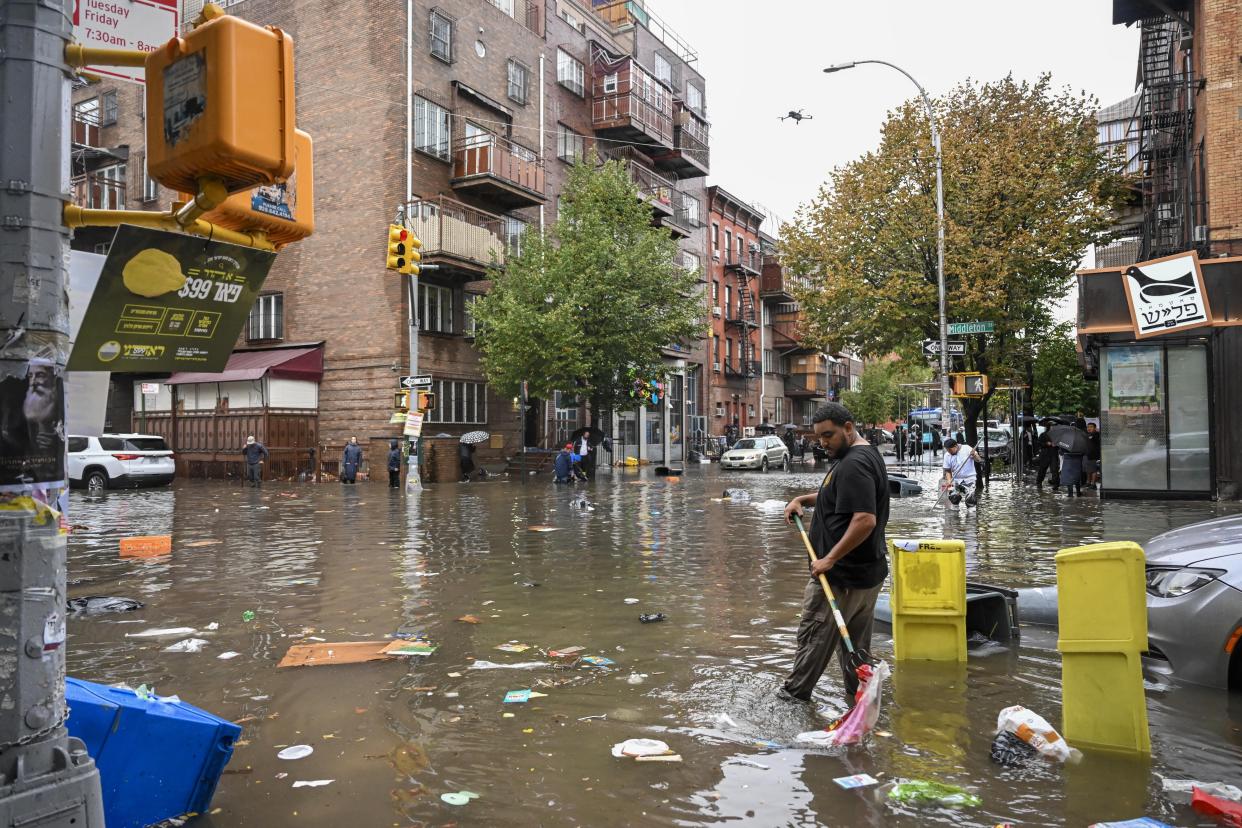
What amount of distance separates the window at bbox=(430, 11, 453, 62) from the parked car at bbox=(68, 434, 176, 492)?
15.7 m

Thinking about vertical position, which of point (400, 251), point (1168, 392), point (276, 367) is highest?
point (400, 251)

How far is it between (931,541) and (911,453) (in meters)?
43.6

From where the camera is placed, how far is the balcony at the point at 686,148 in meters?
42.4

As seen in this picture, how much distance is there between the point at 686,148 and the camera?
141ft

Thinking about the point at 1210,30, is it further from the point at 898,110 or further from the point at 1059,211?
the point at 898,110

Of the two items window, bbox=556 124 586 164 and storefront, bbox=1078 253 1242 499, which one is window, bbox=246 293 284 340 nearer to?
window, bbox=556 124 586 164

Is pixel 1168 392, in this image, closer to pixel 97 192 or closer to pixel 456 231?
pixel 456 231

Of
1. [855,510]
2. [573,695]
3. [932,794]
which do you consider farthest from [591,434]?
[932,794]

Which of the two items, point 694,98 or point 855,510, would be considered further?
point 694,98

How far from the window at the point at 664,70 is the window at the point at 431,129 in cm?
1574

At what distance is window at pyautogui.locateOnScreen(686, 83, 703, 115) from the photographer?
151 ft

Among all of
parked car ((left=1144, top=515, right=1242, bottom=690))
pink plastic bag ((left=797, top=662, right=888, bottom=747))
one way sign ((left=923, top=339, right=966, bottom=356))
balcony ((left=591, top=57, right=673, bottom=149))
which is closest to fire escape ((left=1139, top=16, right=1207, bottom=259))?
one way sign ((left=923, top=339, right=966, bottom=356))

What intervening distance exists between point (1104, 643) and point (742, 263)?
168ft

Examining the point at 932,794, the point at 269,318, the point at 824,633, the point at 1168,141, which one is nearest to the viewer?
the point at 932,794
